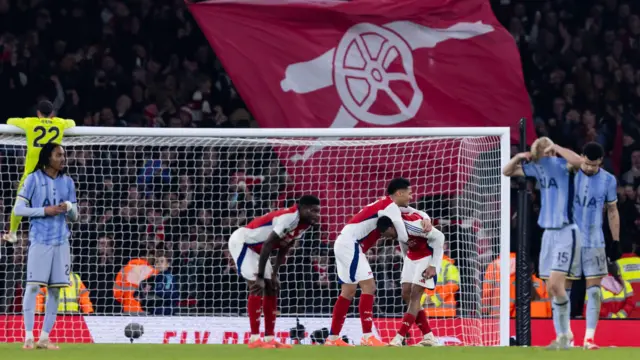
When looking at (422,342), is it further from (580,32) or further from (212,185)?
(580,32)

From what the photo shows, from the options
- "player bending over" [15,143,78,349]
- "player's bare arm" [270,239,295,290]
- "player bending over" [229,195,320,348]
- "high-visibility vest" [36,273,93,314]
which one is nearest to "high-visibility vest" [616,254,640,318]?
"player bending over" [229,195,320,348]

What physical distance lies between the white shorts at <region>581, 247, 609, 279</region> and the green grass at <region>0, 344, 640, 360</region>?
57cm

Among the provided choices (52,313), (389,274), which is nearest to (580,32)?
(389,274)

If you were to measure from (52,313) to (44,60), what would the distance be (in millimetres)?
6703

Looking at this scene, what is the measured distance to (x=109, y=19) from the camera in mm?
17156

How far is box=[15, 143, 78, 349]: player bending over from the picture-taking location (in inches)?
398

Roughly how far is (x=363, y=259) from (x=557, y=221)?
6.73 feet

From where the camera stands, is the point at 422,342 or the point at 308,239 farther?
the point at 308,239

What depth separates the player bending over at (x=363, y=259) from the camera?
36.4 ft

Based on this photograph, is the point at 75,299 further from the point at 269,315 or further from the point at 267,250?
the point at 267,250

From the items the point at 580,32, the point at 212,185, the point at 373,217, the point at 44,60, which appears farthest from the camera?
the point at 580,32

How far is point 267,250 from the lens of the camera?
10797 millimetres

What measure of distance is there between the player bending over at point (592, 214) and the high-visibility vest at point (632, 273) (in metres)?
2.83

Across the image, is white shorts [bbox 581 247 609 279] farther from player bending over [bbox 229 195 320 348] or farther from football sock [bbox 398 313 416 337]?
player bending over [bbox 229 195 320 348]
